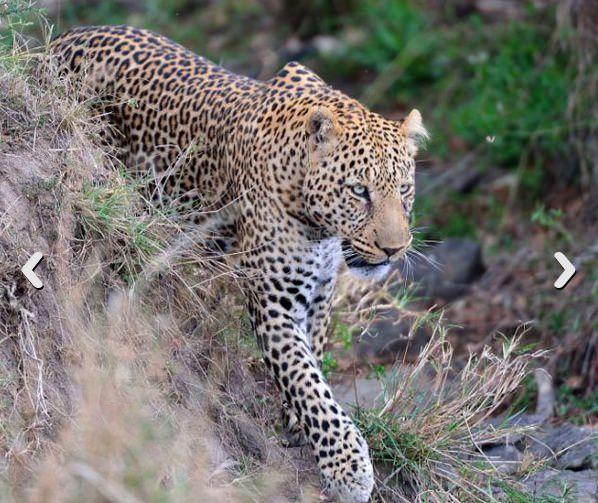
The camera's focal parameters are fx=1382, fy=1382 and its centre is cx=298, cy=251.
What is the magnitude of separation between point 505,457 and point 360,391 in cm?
142

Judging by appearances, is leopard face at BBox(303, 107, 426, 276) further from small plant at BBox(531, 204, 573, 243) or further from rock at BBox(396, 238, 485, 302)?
rock at BBox(396, 238, 485, 302)

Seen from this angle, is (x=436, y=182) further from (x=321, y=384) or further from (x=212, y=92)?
(x=321, y=384)

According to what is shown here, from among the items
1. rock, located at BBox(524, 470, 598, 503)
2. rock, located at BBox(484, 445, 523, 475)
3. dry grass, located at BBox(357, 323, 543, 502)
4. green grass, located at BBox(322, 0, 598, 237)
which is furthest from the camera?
green grass, located at BBox(322, 0, 598, 237)

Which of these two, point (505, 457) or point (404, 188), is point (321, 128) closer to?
point (404, 188)

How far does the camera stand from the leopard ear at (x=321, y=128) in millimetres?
7547

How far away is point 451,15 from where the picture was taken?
17234 mm

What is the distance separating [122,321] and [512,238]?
7.27 metres

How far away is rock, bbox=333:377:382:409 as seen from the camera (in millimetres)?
9148

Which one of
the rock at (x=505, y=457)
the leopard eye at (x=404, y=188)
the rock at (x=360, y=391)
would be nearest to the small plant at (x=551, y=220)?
the rock at (x=360, y=391)

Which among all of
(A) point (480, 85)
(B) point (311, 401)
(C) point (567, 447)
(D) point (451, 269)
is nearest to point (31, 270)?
(B) point (311, 401)

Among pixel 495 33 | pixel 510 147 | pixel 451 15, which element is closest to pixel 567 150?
pixel 510 147

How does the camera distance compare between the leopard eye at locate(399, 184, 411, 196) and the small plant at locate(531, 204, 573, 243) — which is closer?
the leopard eye at locate(399, 184, 411, 196)

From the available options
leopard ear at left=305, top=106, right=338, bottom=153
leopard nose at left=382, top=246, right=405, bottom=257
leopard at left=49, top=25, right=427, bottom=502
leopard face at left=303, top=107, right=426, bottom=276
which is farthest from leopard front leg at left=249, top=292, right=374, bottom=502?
leopard ear at left=305, top=106, right=338, bottom=153

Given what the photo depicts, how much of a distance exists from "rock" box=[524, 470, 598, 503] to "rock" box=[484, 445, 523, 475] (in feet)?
0.41
